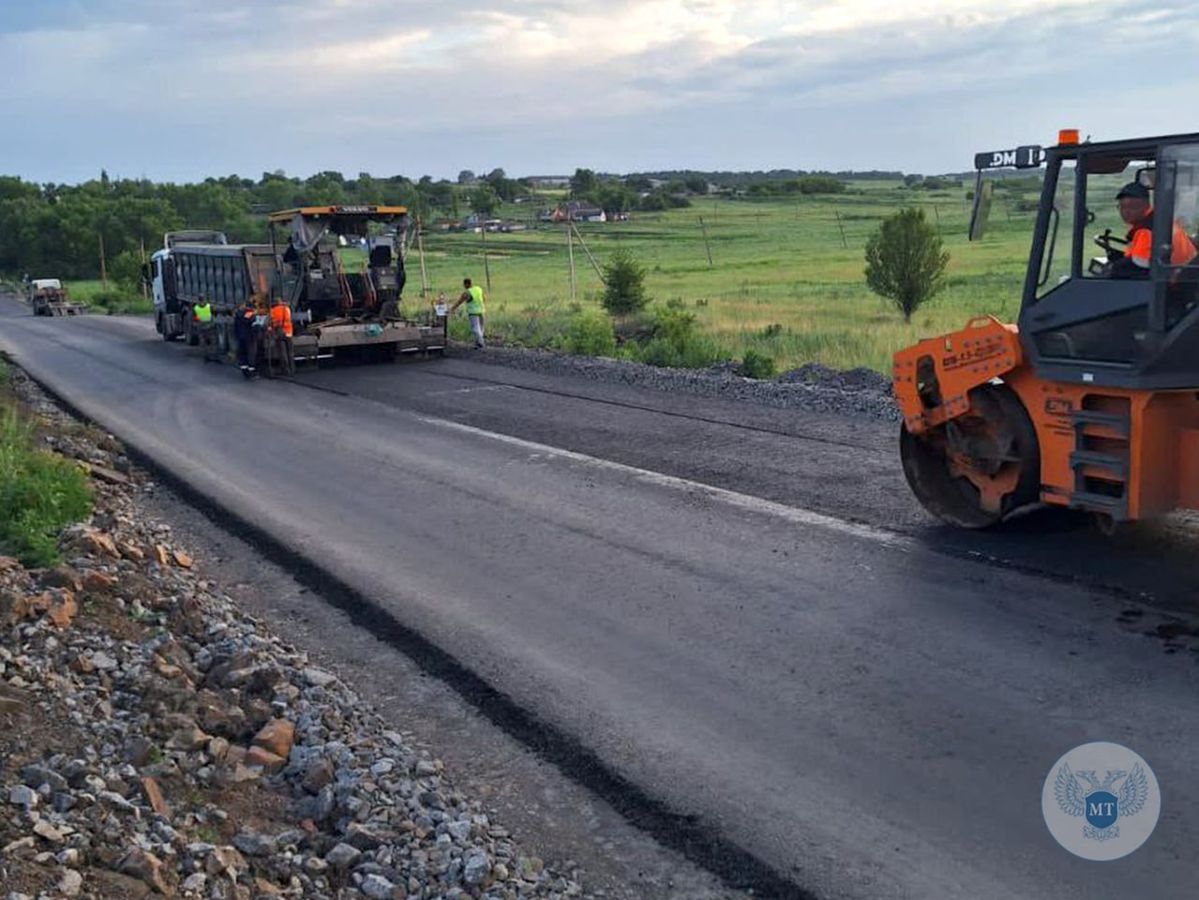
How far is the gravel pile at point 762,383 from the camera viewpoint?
1528 cm

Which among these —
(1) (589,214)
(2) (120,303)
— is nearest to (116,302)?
(2) (120,303)

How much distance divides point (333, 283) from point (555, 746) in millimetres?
18618

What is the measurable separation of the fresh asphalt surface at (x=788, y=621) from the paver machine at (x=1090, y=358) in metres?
0.54

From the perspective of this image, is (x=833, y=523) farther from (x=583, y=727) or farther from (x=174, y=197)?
(x=174, y=197)

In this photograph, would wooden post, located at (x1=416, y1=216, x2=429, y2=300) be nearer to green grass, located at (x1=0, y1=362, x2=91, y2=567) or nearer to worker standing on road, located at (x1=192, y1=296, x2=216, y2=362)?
worker standing on road, located at (x1=192, y1=296, x2=216, y2=362)

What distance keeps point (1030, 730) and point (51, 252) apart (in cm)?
10141

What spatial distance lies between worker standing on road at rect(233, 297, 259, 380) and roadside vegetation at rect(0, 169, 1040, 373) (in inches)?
217

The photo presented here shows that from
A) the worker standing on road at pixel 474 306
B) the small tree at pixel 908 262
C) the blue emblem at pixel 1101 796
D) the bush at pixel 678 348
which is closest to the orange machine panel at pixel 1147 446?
the blue emblem at pixel 1101 796

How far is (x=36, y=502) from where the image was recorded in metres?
9.57

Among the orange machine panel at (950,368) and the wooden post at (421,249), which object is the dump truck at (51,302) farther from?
the orange machine panel at (950,368)

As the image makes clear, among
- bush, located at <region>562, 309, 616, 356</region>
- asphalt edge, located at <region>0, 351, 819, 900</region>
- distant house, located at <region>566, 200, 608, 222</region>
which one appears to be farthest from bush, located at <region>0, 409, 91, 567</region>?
distant house, located at <region>566, 200, 608, 222</region>

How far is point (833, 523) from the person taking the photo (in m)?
9.75

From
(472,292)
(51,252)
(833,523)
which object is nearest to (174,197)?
(51,252)

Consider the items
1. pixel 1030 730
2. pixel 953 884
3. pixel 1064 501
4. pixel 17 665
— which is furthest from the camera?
pixel 1064 501
